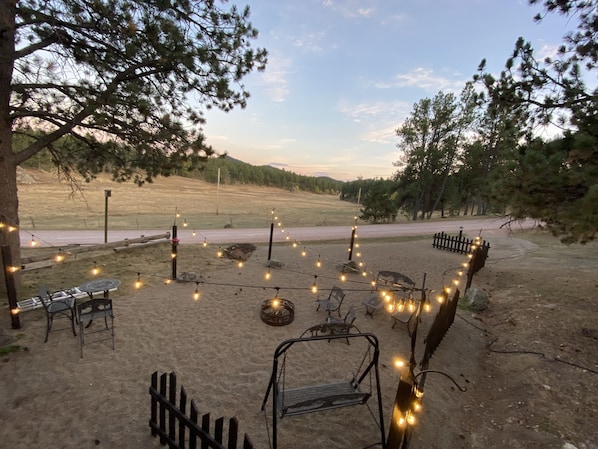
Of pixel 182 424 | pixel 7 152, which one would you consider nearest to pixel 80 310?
pixel 182 424

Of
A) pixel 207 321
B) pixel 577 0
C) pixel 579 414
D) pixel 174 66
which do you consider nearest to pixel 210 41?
pixel 174 66

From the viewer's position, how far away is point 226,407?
4.81m

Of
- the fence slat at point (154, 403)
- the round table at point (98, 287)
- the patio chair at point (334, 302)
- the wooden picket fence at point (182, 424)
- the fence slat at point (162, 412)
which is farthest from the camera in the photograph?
the patio chair at point (334, 302)

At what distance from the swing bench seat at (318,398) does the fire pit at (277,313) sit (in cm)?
312

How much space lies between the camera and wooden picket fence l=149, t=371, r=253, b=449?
9.54 feet

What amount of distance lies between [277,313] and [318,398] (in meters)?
3.93

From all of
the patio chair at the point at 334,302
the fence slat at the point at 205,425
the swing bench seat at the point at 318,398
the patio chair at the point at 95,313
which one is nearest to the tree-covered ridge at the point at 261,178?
the patio chair at the point at 334,302

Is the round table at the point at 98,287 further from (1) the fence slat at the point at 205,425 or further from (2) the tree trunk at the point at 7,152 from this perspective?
(1) the fence slat at the point at 205,425

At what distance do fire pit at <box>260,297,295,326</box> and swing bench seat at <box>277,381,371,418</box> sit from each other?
10.2 ft

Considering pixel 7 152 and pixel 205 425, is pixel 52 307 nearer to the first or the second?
pixel 7 152

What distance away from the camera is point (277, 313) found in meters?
7.88

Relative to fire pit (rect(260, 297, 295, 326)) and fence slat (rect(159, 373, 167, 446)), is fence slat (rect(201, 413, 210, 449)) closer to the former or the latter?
fence slat (rect(159, 373, 167, 446))

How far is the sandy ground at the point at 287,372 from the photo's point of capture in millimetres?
4387

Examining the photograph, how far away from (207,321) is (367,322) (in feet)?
14.9
